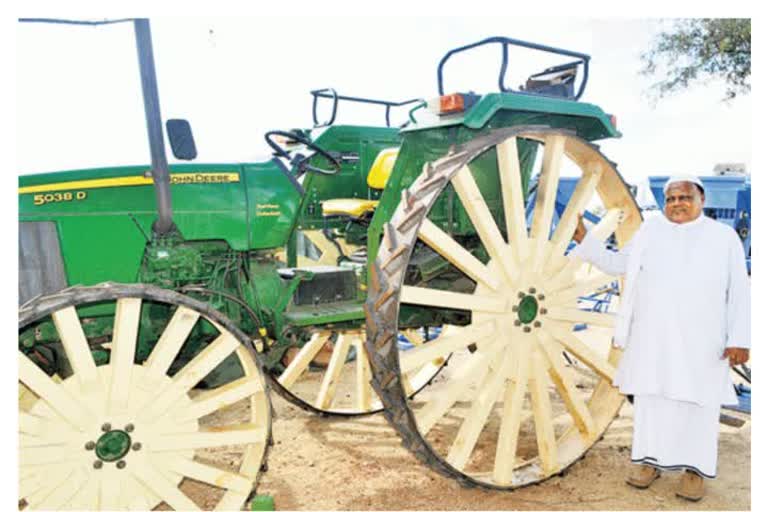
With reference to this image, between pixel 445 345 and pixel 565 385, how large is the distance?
0.96m

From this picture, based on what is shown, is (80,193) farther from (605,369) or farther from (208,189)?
(605,369)

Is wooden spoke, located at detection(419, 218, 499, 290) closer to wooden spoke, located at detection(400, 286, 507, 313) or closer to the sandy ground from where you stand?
wooden spoke, located at detection(400, 286, 507, 313)

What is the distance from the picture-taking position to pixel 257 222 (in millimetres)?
3723

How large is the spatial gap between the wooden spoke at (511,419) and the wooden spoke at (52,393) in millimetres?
2165

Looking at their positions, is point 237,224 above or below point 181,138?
below

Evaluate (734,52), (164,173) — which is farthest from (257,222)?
(734,52)

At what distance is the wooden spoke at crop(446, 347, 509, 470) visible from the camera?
347 centimetres

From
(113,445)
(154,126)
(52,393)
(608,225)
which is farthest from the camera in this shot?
(608,225)

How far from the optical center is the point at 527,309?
12.1 ft

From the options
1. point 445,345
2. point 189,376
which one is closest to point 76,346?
point 189,376

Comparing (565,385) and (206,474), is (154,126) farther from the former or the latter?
(565,385)

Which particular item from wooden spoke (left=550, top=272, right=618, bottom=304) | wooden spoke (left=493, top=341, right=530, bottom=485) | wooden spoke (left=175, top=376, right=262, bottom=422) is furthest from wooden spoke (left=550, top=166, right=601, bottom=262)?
wooden spoke (left=175, top=376, right=262, bottom=422)

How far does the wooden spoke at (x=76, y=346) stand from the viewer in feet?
8.75

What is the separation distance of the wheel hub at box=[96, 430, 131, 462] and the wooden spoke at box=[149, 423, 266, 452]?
0.37 feet
